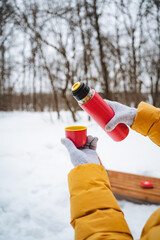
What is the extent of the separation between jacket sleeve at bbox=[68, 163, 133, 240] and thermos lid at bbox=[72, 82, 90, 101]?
1.75ft

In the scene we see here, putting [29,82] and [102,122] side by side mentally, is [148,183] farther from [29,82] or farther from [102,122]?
[29,82]

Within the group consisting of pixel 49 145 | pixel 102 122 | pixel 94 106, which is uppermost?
pixel 94 106

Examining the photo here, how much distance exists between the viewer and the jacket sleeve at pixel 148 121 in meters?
1.12

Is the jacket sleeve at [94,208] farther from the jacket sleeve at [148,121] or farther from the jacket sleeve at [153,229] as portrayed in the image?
the jacket sleeve at [148,121]

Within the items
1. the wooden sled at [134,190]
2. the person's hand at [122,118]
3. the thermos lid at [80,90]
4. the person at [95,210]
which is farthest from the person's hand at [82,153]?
the wooden sled at [134,190]

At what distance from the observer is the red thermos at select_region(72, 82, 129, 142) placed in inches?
42.1

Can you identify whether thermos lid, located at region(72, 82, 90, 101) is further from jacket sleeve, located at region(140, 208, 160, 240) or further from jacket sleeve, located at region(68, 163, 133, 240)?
jacket sleeve, located at region(140, 208, 160, 240)

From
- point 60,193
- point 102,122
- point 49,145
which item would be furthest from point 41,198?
point 49,145

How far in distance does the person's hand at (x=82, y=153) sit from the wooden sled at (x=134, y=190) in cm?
89

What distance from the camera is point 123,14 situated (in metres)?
6.75

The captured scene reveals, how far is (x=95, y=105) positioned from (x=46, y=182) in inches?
65.5

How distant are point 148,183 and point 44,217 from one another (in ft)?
4.43

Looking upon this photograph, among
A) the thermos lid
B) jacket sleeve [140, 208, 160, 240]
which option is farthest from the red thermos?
jacket sleeve [140, 208, 160, 240]

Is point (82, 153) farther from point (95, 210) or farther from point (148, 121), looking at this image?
point (148, 121)
